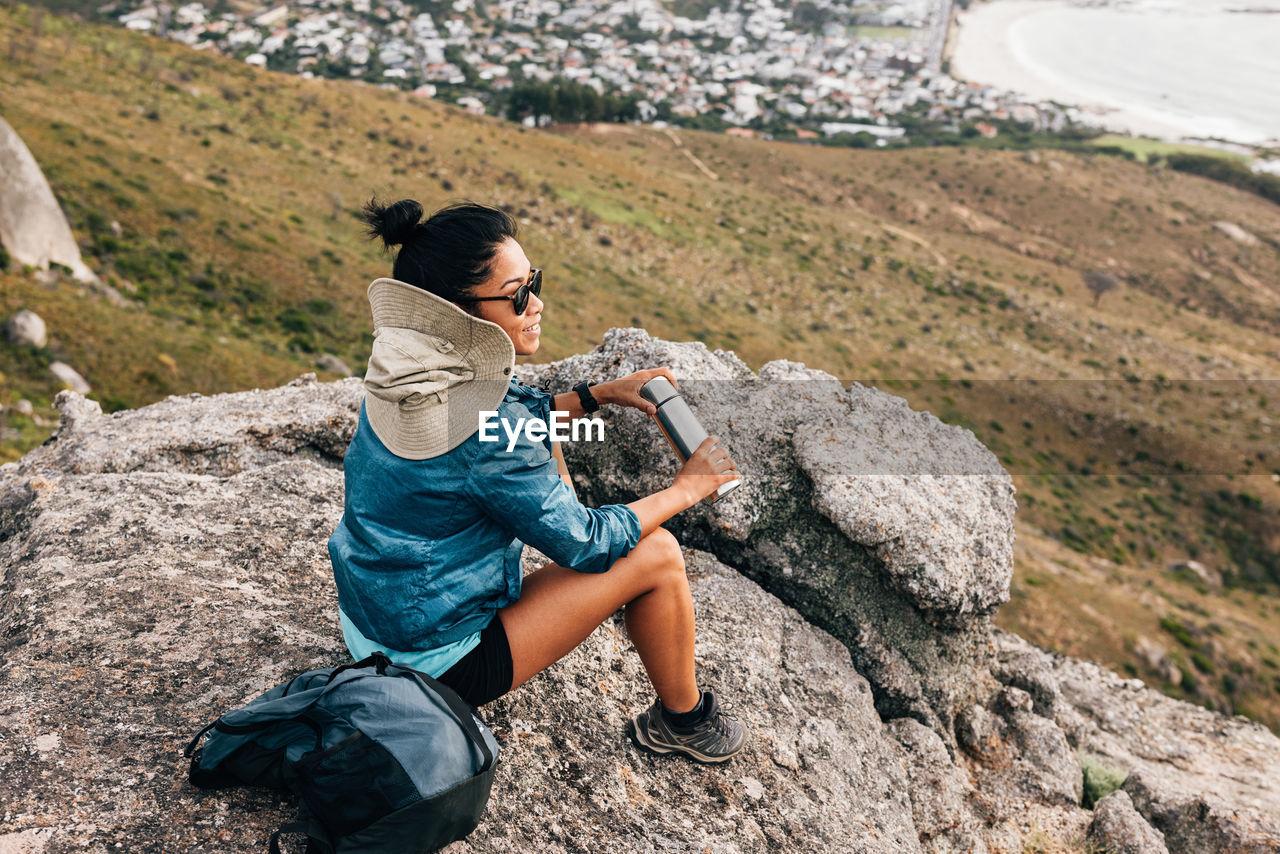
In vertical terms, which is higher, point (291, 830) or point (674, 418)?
point (674, 418)

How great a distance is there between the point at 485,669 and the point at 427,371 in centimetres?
133

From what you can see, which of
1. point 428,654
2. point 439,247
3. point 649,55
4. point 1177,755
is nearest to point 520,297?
point 439,247

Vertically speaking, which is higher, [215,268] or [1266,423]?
[215,268]

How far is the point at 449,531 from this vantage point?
2.85 meters

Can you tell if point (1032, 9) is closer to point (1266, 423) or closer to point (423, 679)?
point (1266, 423)

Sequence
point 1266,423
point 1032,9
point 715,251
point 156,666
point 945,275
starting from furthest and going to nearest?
1. point 1032,9
2. point 945,275
3. point 715,251
4. point 1266,423
5. point 156,666

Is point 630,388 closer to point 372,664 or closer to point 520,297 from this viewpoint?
point 520,297

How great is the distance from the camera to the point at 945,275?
57844mm

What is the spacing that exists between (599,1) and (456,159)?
565 ft

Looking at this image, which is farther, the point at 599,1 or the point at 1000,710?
the point at 599,1

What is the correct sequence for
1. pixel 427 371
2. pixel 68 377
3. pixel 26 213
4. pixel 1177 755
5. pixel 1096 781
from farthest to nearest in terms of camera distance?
pixel 26 213 → pixel 68 377 → pixel 1177 755 → pixel 1096 781 → pixel 427 371

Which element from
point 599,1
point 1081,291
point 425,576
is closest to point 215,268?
point 425,576

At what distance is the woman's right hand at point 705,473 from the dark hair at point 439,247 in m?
1.22

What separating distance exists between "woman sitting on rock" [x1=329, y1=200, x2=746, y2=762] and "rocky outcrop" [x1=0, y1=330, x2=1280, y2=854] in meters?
0.86
